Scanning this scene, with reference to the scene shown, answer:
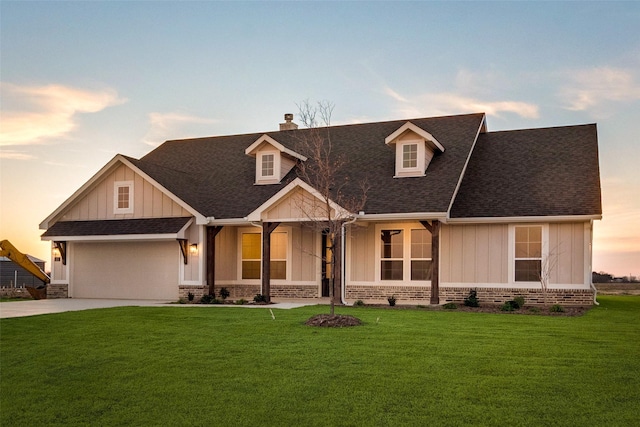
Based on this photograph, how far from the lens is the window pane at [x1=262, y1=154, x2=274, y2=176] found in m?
23.9

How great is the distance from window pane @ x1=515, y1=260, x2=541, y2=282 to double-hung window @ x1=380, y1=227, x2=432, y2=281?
2.74m

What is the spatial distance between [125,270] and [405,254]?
10441 mm

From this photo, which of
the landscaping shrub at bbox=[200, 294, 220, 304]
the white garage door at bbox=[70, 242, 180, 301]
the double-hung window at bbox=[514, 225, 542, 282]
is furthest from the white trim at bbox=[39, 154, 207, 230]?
the double-hung window at bbox=[514, 225, 542, 282]

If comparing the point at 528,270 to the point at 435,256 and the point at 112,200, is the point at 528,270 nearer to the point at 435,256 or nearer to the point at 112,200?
the point at 435,256

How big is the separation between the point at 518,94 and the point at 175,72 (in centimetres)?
1180

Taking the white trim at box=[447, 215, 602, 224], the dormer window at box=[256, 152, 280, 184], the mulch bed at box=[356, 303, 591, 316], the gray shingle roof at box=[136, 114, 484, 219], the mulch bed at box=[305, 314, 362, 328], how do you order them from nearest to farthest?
the mulch bed at box=[305, 314, 362, 328] → the mulch bed at box=[356, 303, 591, 316] → the white trim at box=[447, 215, 602, 224] → the gray shingle roof at box=[136, 114, 484, 219] → the dormer window at box=[256, 152, 280, 184]

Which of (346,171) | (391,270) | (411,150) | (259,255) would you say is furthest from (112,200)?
(411,150)

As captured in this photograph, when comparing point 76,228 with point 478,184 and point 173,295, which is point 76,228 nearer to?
point 173,295

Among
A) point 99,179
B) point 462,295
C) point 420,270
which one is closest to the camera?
point 462,295

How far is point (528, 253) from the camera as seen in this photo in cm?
1942

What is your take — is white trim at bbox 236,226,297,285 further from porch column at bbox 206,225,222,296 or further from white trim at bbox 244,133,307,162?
white trim at bbox 244,133,307,162

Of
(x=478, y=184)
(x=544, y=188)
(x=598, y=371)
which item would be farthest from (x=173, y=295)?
(x=598, y=371)

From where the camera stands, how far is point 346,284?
2114cm

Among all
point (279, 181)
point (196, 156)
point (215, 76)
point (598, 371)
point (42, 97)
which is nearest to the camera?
point (598, 371)
